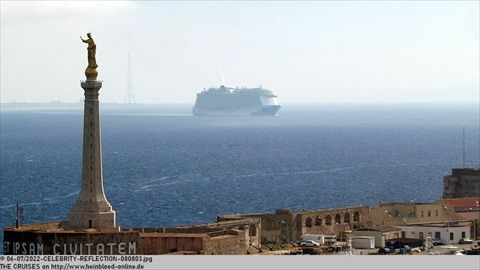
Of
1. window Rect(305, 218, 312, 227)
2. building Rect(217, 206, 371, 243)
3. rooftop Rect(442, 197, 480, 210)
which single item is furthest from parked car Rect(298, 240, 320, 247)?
rooftop Rect(442, 197, 480, 210)

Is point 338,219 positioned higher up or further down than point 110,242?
higher up

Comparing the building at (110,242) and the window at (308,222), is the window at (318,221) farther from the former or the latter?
the building at (110,242)

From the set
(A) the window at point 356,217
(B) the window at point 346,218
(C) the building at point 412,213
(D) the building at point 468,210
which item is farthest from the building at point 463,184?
(B) the window at point 346,218

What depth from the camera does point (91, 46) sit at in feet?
227

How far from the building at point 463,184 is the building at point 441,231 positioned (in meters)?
19.2

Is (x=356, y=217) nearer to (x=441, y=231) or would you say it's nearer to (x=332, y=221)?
(x=332, y=221)

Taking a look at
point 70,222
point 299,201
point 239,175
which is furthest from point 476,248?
point 239,175

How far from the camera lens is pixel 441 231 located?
84.8m

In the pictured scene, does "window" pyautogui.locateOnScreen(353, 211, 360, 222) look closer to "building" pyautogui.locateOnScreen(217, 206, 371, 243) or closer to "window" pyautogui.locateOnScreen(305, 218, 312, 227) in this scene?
"building" pyautogui.locateOnScreen(217, 206, 371, 243)

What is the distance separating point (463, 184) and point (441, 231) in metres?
23.9

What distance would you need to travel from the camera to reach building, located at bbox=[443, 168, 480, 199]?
4208 inches

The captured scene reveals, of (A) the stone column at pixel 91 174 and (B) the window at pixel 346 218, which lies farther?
(B) the window at pixel 346 218

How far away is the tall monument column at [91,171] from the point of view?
6806 cm

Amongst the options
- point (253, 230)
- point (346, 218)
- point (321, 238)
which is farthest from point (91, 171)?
point (346, 218)
